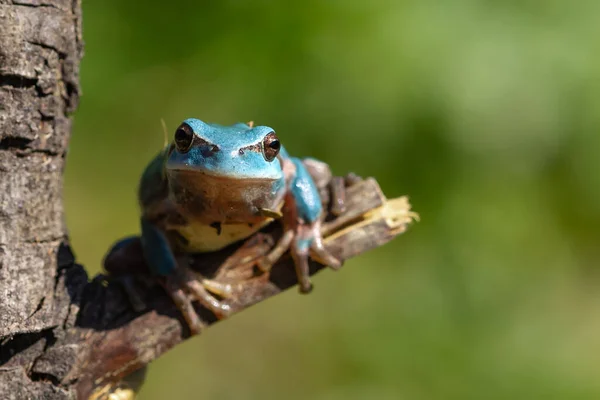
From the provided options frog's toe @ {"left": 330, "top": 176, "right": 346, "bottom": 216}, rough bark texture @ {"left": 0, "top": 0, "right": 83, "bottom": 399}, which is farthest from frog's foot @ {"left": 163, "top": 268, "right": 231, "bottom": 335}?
frog's toe @ {"left": 330, "top": 176, "right": 346, "bottom": 216}

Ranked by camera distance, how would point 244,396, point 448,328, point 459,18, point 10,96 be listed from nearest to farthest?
1. point 10,96
2. point 459,18
3. point 448,328
4. point 244,396

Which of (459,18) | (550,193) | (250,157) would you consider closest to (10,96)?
(250,157)

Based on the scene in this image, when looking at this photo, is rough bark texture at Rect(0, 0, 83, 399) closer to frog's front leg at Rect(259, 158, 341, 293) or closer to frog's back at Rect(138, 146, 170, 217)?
frog's back at Rect(138, 146, 170, 217)

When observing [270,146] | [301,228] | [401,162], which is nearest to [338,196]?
[301,228]

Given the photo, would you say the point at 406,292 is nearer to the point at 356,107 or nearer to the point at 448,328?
the point at 448,328

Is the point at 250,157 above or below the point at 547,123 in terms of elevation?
Result: above

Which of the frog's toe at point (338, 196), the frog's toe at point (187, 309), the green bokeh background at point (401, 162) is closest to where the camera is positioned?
the frog's toe at point (187, 309)

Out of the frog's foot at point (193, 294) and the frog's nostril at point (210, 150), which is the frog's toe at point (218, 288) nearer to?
the frog's foot at point (193, 294)

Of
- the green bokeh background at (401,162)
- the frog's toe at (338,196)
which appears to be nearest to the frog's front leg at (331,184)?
the frog's toe at (338,196)

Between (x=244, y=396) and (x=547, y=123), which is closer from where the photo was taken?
(x=547, y=123)
